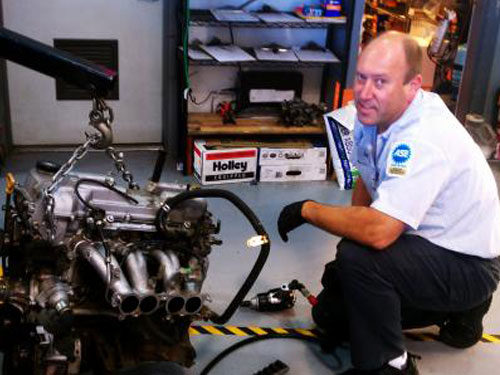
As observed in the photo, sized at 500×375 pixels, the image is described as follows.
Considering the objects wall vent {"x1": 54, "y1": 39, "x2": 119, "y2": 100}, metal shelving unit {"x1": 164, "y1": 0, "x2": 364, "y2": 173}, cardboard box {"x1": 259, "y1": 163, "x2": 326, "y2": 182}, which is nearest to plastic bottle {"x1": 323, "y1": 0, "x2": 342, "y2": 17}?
metal shelving unit {"x1": 164, "y1": 0, "x2": 364, "y2": 173}

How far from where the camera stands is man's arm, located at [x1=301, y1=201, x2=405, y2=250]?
7.36 ft

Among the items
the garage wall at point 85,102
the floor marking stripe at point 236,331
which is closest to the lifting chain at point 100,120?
the floor marking stripe at point 236,331

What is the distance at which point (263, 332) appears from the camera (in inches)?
106

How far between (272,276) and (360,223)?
916 millimetres

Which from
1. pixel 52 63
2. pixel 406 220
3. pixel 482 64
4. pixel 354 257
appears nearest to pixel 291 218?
pixel 354 257

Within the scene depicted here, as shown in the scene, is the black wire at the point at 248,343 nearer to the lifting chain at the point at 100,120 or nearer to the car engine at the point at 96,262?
the car engine at the point at 96,262

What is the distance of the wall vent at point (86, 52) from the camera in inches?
163

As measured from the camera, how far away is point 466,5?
19.1ft

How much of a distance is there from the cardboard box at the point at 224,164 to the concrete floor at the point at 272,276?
2.4 inches

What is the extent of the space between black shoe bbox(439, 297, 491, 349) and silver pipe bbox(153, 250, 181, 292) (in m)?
1.12

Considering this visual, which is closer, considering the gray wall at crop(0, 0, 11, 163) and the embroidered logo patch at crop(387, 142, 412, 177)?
the embroidered logo patch at crop(387, 142, 412, 177)

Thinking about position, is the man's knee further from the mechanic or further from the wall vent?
the wall vent

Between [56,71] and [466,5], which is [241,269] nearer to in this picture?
[56,71]

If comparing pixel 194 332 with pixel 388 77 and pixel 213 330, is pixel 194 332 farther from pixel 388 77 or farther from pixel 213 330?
pixel 388 77
